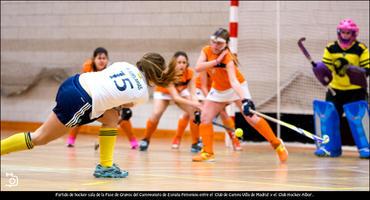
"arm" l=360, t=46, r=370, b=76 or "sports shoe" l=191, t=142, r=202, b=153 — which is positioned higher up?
"arm" l=360, t=46, r=370, b=76

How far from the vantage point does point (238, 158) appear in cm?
793

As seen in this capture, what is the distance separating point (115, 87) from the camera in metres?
4.92

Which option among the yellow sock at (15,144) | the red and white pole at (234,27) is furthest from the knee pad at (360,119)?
the yellow sock at (15,144)

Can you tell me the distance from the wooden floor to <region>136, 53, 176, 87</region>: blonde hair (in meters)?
0.71

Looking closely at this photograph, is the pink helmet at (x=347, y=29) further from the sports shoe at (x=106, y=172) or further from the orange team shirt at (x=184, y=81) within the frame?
the sports shoe at (x=106, y=172)

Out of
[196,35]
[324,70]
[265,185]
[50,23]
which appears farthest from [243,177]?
[50,23]

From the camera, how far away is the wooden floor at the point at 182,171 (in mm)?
4945

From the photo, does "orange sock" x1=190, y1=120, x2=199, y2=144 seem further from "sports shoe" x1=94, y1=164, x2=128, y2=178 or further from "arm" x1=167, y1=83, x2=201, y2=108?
"sports shoe" x1=94, y1=164, x2=128, y2=178

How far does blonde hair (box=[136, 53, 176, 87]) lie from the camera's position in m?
5.13

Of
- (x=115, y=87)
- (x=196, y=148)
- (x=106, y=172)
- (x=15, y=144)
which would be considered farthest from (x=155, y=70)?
(x=196, y=148)

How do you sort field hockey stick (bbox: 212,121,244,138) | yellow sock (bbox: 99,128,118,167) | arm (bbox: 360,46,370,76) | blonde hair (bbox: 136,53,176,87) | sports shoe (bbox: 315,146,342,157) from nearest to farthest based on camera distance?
blonde hair (bbox: 136,53,176,87)
yellow sock (bbox: 99,128,118,167)
field hockey stick (bbox: 212,121,244,138)
arm (bbox: 360,46,370,76)
sports shoe (bbox: 315,146,342,157)

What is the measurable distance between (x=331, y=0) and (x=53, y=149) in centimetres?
413

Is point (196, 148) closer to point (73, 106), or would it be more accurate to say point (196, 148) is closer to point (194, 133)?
point (194, 133)

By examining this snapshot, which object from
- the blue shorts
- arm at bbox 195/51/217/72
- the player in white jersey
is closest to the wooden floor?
the player in white jersey
